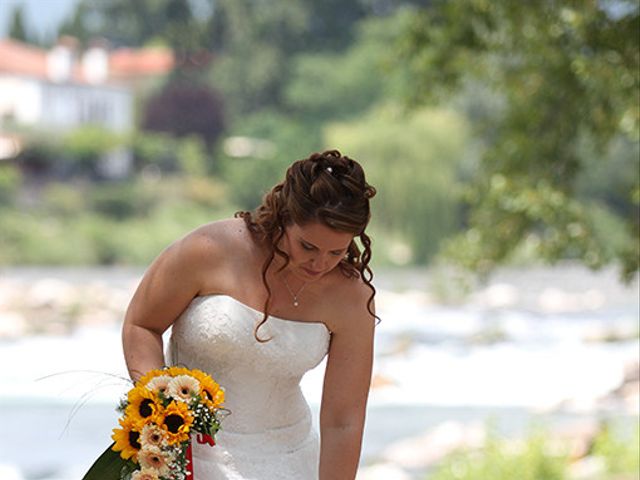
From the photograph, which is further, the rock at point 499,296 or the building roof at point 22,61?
the building roof at point 22,61

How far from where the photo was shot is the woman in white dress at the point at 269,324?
2658 mm

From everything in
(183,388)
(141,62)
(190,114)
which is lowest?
(183,388)

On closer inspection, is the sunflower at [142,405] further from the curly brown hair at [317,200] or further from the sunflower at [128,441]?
the curly brown hair at [317,200]

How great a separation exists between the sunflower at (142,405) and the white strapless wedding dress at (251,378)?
0.88 feet

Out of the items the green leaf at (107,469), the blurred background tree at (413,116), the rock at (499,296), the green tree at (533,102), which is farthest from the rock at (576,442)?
the rock at (499,296)

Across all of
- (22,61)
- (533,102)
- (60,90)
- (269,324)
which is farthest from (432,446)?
(22,61)

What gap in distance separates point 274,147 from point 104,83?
25.6 ft

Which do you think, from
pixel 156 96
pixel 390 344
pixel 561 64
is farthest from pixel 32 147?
pixel 561 64

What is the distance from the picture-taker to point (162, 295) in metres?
2.68

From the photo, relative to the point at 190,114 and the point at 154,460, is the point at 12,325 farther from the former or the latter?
the point at 154,460

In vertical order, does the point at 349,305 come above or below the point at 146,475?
above

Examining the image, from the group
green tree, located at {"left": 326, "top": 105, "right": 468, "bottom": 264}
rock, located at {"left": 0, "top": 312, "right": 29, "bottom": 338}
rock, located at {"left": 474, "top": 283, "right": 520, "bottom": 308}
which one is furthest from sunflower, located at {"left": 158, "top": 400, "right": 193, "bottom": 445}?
green tree, located at {"left": 326, "top": 105, "right": 468, "bottom": 264}

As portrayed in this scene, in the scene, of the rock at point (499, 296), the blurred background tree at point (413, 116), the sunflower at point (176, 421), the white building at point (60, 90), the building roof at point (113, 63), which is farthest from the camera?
the building roof at point (113, 63)

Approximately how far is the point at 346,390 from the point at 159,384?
0.49m
